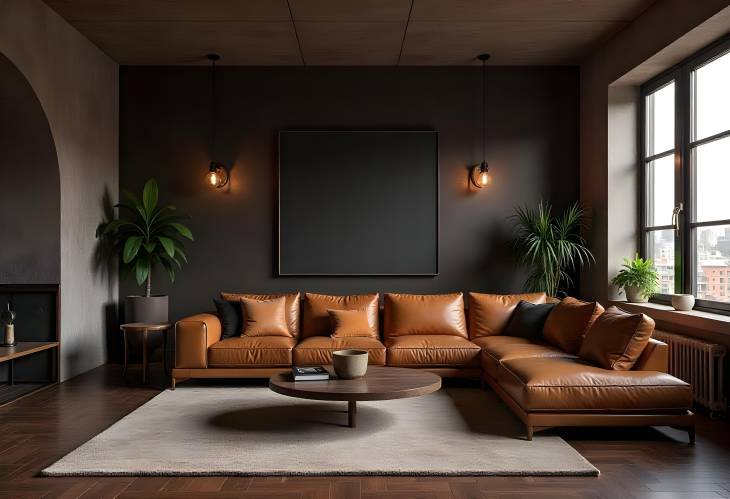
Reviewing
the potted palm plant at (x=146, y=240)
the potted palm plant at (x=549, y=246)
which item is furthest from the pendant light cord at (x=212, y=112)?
the potted palm plant at (x=549, y=246)

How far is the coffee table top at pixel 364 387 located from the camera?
12.8 feet

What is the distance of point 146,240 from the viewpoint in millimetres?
6633

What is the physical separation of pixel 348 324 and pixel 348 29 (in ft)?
9.02

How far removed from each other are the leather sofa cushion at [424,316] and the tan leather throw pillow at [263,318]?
3.28 ft

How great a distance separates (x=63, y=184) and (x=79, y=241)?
619 mm

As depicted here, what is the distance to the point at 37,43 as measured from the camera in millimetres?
5332

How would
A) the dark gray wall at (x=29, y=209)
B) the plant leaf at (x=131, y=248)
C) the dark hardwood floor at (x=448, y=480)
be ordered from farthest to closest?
1. the plant leaf at (x=131, y=248)
2. the dark gray wall at (x=29, y=209)
3. the dark hardwood floor at (x=448, y=480)

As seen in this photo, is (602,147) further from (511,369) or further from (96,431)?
(96,431)

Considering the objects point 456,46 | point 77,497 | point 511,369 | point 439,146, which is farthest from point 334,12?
point 77,497

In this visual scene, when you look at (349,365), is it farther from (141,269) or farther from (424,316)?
(141,269)

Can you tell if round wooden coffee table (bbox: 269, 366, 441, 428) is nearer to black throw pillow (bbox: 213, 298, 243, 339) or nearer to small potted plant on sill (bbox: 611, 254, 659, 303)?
black throw pillow (bbox: 213, 298, 243, 339)

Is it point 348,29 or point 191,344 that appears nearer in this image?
Result: point 191,344

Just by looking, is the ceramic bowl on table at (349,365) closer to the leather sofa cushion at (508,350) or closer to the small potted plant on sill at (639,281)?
the leather sofa cushion at (508,350)

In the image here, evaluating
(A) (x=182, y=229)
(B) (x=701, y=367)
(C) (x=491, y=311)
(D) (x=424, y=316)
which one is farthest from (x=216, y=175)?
(B) (x=701, y=367)
